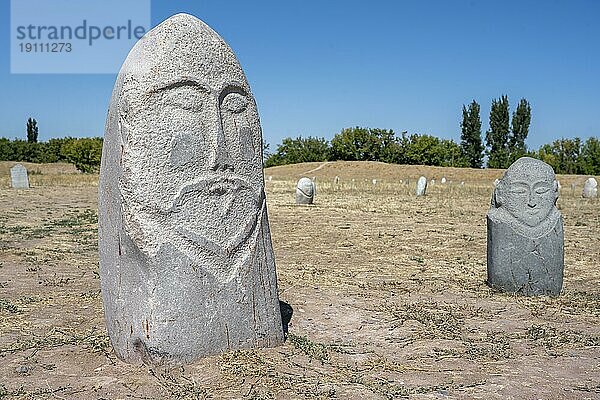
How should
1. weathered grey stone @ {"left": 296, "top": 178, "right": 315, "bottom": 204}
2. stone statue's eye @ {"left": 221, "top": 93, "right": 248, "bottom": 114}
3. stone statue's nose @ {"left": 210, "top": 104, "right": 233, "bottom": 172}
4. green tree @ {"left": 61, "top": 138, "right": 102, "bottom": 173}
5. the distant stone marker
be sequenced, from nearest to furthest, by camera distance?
stone statue's nose @ {"left": 210, "top": 104, "right": 233, "bottom": 172}
stone statue's eye @ {"left": 221, "top": 93, "right": 248, "bottom": 114}
weathered grey stone @ {"left": 296, "top": 178, "right": 315, "bottom": 204}
the distant stone marker
green tree @ {"left": 61, "top": 138, "right": 102, "bottom": 173}

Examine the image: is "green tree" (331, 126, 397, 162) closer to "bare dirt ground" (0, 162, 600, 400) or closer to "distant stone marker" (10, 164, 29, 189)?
"distant stone marker" (10, 164, 29, 189)

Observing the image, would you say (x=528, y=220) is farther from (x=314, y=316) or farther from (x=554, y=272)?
(x=314, y=316)

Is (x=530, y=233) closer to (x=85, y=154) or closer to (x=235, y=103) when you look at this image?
(x=235, y=103)

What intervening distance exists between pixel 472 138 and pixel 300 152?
2074cm

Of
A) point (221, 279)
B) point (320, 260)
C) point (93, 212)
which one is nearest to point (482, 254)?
point (320, 260)

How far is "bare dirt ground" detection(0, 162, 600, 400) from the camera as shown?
185 inches

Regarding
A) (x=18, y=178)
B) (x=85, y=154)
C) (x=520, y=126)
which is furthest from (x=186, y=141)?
(x=520, y=126)

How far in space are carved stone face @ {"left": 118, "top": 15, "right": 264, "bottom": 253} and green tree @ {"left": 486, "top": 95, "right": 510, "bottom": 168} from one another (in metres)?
64.2

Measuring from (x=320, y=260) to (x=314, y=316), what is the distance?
4.08 meters

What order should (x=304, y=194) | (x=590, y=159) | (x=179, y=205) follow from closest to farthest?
(x=179, y=205) < (x=304, y=194) < (x=590, y=159)

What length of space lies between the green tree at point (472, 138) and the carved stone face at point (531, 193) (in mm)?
61383

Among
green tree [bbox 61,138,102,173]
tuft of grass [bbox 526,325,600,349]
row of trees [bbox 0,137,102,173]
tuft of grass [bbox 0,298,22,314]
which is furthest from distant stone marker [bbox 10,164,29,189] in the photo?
row of trees [bbox 0,137,102,173]

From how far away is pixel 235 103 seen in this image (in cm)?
525

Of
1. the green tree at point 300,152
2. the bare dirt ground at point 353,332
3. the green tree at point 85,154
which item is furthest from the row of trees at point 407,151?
the bare dirt ground at point 353,332
